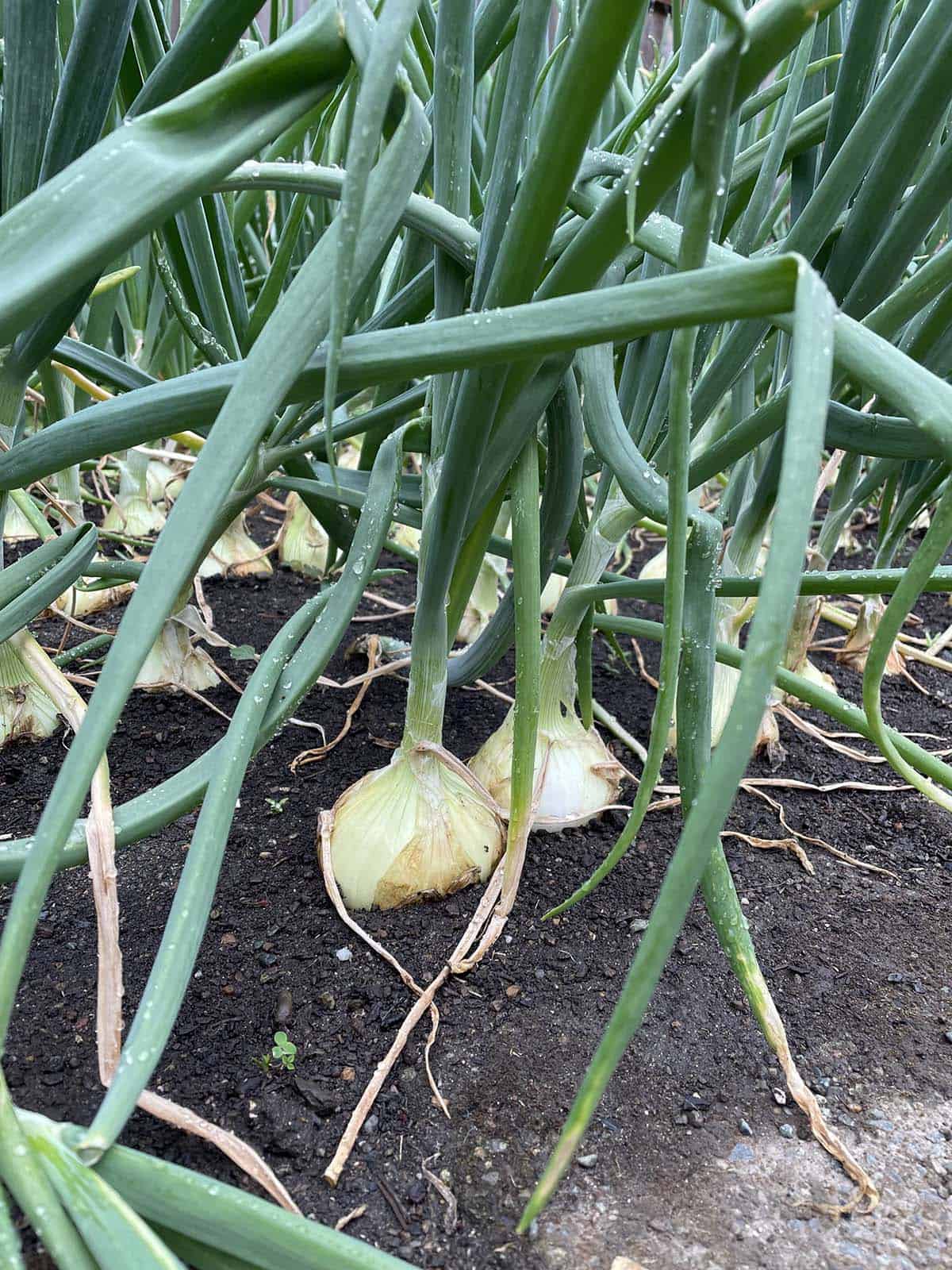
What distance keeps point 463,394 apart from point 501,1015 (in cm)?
40

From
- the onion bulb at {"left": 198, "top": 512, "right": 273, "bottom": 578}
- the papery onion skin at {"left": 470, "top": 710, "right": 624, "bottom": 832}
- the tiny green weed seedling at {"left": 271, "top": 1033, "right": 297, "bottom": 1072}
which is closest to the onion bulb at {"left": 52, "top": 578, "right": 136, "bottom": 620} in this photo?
the onion bulb at {"left": 198, "top": 512, "right": 273, "bottom": 578}

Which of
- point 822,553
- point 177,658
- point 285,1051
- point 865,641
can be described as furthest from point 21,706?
point 865,641

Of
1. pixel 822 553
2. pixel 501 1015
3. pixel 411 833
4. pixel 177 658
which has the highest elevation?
pixel 822 553

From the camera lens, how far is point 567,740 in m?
0.77

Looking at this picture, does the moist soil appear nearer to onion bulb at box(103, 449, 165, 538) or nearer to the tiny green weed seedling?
the tiny green weed seedling

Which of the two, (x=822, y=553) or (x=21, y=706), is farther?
(x=822, y=553)

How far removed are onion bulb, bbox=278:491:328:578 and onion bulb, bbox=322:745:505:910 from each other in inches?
34.4

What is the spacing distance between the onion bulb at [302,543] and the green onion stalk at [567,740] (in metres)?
0.79

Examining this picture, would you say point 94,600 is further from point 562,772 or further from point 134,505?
point 562,772

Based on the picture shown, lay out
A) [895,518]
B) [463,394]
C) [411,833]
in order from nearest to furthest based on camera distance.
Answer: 1. [463,394]
2. [411,833]
3. [895,518]

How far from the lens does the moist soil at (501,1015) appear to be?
473mm

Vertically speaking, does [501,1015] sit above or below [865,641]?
below

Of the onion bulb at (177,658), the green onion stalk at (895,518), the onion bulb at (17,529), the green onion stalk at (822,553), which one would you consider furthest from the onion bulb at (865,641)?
the onion bulb at (17,529)

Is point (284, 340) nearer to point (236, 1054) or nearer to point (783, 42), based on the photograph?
point (783, 42)
